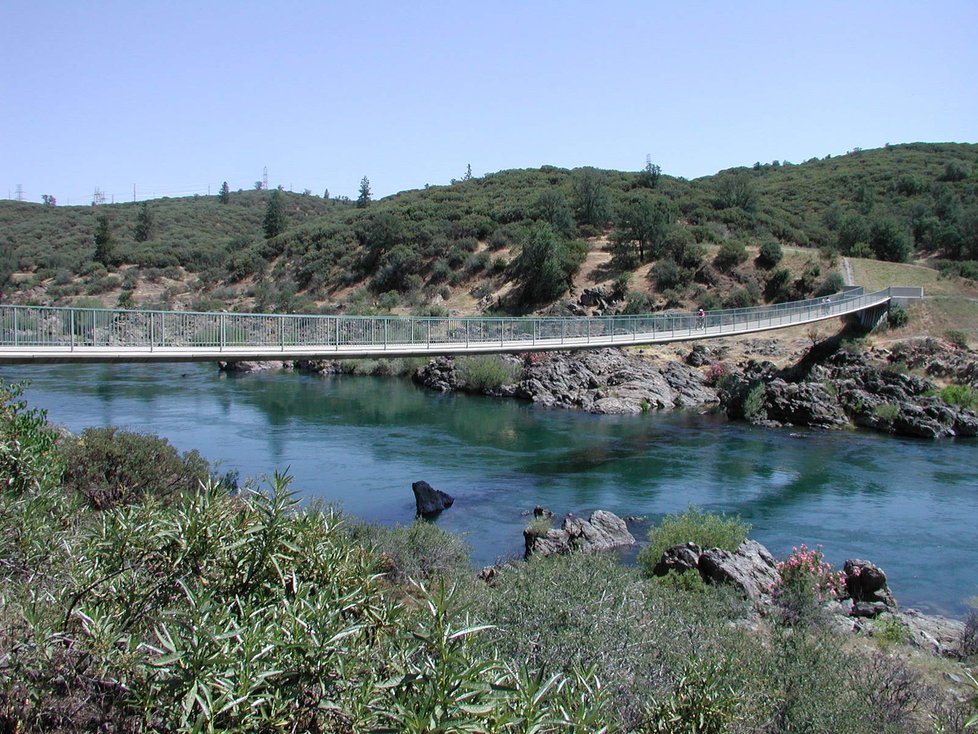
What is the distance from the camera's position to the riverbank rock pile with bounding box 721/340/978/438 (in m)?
27.0

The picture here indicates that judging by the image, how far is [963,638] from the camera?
10.1 meters

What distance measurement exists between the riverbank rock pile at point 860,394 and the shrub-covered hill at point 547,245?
10.2m

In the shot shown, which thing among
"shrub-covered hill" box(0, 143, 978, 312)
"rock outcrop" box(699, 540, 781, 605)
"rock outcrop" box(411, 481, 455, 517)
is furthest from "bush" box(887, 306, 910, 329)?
"rock outcrop" box(699, 540, 781, 605)

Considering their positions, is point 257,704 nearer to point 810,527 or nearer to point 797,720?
point 797,720

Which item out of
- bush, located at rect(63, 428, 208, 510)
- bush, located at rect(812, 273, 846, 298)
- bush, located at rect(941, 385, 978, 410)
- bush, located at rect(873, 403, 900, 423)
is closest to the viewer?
bush, located at rect(63, 428, 208, 510)

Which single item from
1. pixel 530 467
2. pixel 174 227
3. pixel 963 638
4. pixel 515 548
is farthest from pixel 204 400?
pixel 174 227

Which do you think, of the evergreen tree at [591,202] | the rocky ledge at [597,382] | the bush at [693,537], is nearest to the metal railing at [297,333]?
the rocky ledge at [597,382]

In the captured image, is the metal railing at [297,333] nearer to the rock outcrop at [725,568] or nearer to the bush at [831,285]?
the rock outcrop at [725,568]

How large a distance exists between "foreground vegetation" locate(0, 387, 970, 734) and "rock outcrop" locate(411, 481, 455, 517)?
9.13 meters

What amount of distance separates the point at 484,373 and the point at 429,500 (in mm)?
17363

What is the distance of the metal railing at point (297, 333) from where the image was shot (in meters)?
15.6

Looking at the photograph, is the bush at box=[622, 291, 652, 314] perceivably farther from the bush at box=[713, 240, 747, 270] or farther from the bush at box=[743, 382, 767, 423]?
the bush at box=[743, 382, 767, 423]

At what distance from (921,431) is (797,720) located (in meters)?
23.3

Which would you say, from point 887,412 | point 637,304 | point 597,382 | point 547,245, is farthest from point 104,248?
point 887,412
